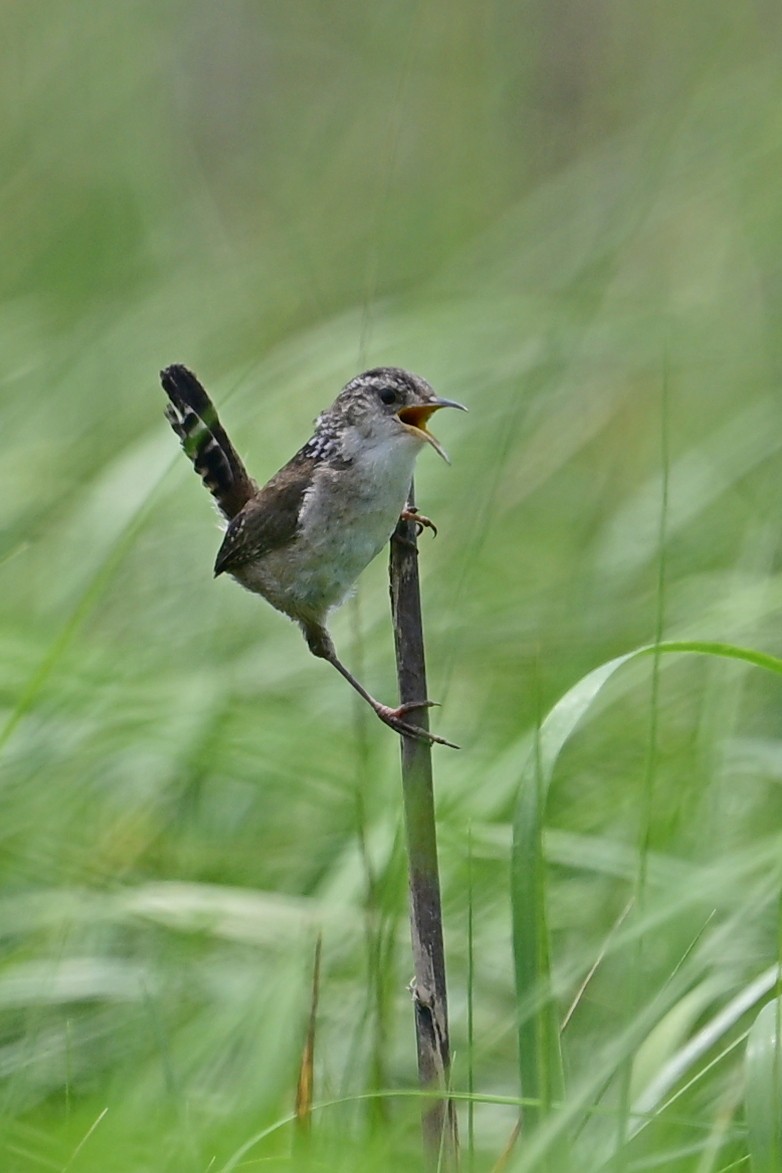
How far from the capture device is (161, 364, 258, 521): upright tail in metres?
2.85

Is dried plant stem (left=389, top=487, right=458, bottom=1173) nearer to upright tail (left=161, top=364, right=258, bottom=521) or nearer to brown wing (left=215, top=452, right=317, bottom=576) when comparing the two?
upright tail (left=161, top=364, right=258, bottom=521)

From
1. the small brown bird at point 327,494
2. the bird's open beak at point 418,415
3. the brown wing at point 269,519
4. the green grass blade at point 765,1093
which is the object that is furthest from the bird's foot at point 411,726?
the brown wing at point 269,519

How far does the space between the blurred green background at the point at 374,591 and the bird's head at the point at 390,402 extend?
201 mm

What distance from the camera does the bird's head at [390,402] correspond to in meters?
2.64

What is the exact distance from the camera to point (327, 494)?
8.93 feet

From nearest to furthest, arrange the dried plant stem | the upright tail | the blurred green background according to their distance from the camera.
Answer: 1. the dried plant stem
2. the blurred green background
3. the upright tail

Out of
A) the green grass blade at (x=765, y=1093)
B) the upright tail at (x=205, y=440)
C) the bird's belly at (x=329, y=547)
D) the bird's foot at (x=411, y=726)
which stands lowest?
the green grass blade at (x=765, y=1093)

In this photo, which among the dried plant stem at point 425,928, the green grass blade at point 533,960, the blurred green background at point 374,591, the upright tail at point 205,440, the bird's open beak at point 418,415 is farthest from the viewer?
the upright tail at point 205,440

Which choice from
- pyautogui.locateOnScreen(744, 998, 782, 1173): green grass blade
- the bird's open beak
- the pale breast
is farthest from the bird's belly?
pyautogui.locateOnScreen(744, 998, 782, 1173): green grass blade

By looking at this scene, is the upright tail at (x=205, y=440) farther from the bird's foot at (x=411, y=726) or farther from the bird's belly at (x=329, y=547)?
the bird's foot at (x=411, y=726)

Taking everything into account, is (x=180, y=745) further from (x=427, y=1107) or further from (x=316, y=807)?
(x=427, y=1107)

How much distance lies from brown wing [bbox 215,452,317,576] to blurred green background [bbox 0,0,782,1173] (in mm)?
177

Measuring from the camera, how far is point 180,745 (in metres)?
3.41

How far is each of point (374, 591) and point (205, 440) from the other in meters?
1.47
